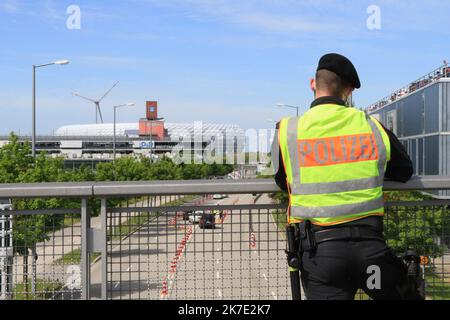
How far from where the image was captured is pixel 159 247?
4008 mm

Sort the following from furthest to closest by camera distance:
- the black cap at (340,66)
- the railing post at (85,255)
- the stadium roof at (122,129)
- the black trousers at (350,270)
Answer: the stadium roof at (122,129)
the railing post at (85,255)
the black cap at (340,66)
the black trousers at (350,270)

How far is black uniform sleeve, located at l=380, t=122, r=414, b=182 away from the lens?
3232 millimetres

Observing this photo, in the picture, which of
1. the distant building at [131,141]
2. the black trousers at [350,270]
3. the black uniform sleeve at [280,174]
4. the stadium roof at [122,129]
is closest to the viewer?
the black trousers at [350,270]

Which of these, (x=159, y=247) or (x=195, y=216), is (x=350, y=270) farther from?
(x=159, y=247)

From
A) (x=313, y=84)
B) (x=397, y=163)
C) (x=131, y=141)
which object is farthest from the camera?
(x=131, y=141)

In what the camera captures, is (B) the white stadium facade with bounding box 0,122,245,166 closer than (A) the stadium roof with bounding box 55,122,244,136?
Yes

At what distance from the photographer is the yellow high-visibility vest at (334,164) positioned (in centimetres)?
296

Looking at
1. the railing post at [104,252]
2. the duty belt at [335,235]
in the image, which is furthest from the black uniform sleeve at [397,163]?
the railing post at [104,252]

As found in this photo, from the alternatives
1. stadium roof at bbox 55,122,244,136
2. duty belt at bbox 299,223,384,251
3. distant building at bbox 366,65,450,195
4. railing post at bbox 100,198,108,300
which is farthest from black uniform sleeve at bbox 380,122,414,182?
stadium roof at bbox 55,122,244,136

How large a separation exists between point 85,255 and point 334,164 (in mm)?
1880

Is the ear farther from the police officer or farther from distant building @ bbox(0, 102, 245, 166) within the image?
distant building @ bbox(0, 102, 245, 166)

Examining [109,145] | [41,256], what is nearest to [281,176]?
[41,256]

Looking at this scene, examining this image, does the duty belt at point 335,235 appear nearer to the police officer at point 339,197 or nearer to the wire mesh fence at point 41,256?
the police officer at point 339,197

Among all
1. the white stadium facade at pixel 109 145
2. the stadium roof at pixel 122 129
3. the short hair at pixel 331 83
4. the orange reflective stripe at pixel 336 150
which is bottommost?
the orange reflective stripe at pixel 336 150
